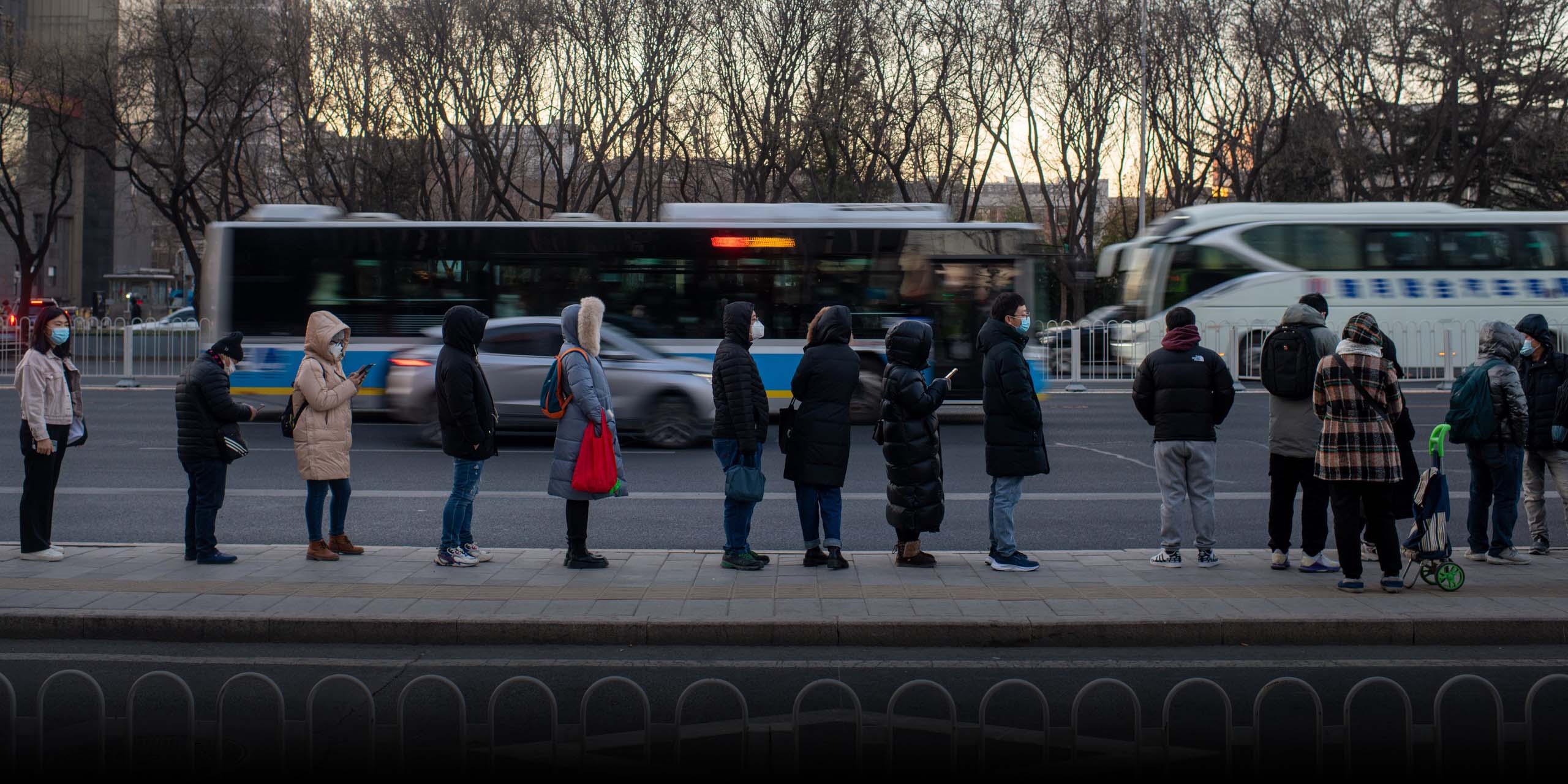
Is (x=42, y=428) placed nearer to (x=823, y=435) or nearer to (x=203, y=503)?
(x=203, y=503)

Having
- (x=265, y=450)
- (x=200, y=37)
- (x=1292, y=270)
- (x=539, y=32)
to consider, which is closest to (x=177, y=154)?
(x=200, y=37)

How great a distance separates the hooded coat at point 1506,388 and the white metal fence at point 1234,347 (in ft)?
54.8

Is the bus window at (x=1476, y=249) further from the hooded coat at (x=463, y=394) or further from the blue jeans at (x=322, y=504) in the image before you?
the blue jeans at (x=322, y=504)

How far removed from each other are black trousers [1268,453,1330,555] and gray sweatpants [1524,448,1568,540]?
1600 mm

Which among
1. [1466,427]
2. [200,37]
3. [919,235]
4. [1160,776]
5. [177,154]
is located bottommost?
[1160,776]

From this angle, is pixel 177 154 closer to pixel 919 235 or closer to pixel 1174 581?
pixel 919 235

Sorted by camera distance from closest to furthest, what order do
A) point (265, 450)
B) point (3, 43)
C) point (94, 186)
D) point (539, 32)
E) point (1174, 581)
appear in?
1. point (1174, 581)
2. point (265, 450)
3. point (539, 32)
4. point (3, 43)
5. point (94, 186)

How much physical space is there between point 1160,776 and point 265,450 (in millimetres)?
12783

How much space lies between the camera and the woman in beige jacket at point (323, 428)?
25.8 feet

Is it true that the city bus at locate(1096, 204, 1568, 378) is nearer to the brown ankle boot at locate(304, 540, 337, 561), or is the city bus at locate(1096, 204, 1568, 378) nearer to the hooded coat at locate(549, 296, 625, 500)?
the hooded coat at locate(549, 296, 625, 500)

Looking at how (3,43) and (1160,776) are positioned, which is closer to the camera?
(1160,776)

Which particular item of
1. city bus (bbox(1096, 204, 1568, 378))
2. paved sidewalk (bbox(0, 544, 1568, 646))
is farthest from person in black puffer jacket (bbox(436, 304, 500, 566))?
city bus (bbox(1096, 204, 1568, 378))

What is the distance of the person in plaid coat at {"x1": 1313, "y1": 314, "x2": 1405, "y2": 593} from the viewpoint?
695 centimetres

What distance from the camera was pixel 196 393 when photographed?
25.4 feet
